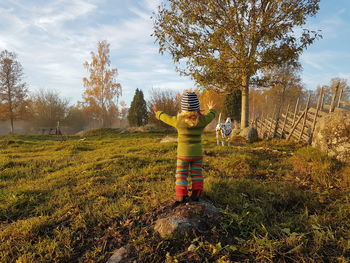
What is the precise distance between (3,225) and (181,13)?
11.4 m

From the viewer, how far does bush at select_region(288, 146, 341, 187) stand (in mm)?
4849

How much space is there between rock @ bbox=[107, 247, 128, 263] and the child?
117 cm

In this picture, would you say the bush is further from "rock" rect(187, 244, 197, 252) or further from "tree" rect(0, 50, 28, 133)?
"tree" rect(0, 50, 28, 133)

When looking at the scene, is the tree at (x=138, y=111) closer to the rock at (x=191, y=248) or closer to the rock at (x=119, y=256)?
the rock at (x=119, y=256)

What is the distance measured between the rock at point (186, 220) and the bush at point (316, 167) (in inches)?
120

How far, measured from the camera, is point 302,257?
2416 millimetres

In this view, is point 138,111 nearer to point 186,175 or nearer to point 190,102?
point 190,102

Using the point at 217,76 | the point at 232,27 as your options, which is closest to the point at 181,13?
the point at 232,27

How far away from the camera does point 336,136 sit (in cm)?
610

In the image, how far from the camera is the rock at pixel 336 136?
5849mm

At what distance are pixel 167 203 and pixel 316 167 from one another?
Result: 13.4 ft

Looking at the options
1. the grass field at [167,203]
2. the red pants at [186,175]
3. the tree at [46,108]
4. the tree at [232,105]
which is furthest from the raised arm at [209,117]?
the tree at [46,108]

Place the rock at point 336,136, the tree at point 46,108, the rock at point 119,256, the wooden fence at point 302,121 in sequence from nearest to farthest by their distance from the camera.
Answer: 1. the rock at point 119,256
2. the rock at point 336,136
3. the wooden fence at point 302,121
4. the tree at point 46,108

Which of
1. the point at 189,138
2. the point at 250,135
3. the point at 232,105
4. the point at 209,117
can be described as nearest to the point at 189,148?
the point at 189,138
